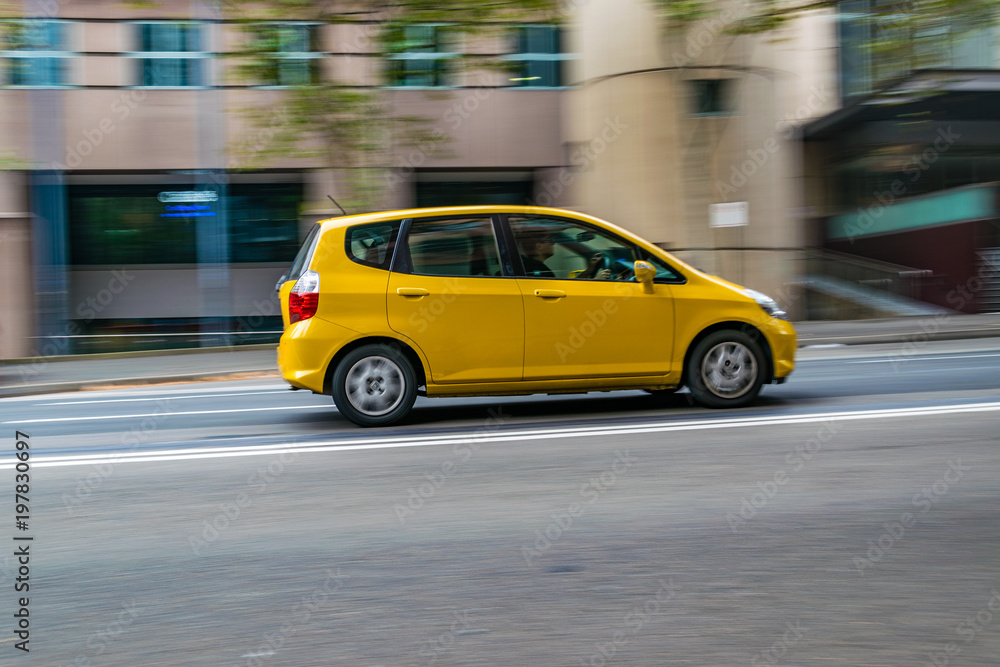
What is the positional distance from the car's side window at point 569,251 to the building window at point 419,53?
7.86m

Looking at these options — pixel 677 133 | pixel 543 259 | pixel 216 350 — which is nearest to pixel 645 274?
pixel 543 259

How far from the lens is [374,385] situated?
24.7 feet

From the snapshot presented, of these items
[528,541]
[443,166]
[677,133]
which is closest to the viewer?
[528,541]

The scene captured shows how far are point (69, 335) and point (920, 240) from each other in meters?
20.2

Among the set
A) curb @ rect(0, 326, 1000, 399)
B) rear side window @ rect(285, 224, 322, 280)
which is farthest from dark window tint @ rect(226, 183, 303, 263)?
rear side window @ rect(285, 224, 322, 280)

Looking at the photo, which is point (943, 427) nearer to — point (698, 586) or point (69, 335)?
point (698, 586)

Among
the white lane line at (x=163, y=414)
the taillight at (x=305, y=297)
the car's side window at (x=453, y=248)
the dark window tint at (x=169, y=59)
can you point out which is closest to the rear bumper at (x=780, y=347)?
the car's side window at (x=453, y=248)

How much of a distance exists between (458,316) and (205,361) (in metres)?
10.8

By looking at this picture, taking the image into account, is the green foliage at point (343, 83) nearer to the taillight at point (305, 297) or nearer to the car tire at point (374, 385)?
the taillight at point (305, 297)

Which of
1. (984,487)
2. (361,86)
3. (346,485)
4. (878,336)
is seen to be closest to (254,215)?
(361,86)

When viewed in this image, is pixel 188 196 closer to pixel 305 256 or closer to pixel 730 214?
pixel 730 214

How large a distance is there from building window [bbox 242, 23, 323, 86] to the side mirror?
8.87 metres

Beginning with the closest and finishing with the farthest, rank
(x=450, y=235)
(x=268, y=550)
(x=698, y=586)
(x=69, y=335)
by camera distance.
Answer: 1. (x=698, y=586)
2. (x=268, y=550)
3. (x=450, y=235)
4. (x=69, y=335)

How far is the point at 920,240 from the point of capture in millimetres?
23719
